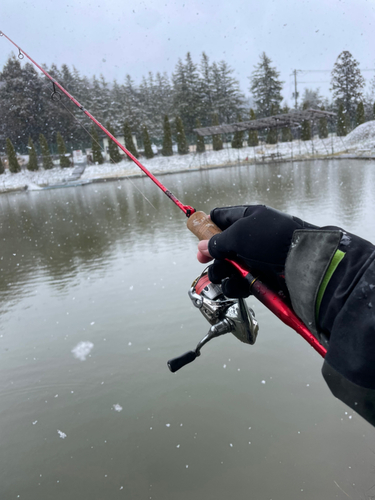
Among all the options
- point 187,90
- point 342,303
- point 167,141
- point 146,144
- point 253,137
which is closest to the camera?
point 342,303

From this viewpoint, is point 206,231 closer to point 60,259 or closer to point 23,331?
point 23,331

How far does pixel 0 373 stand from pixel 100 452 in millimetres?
1616

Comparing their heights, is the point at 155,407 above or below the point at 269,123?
below

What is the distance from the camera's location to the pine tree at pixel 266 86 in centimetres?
4358

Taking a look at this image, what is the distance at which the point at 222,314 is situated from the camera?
2168mm

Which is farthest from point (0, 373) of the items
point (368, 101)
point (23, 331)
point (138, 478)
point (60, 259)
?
point (368, 101)

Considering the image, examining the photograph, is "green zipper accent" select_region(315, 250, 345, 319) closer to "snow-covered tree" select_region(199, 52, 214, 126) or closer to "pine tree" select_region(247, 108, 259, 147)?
"pine tree" select_region(247, 108, 259, 147)

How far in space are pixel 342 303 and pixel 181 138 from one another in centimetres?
3515

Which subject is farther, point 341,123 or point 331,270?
point 341,123

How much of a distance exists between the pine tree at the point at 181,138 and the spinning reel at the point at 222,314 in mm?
34050

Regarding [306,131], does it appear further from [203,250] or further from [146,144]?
[203,250]

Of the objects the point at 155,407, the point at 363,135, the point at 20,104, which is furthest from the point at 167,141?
the point at 155,407

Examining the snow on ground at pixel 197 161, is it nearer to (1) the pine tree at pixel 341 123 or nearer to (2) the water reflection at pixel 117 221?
(1) the pine tree at pixel 341 123

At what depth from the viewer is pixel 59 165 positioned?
34.2m
